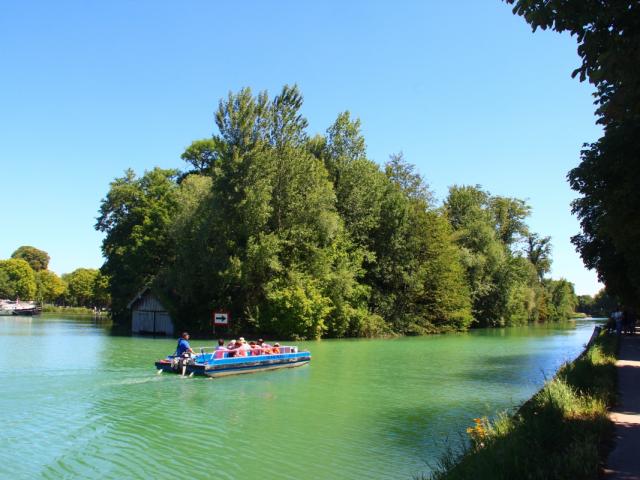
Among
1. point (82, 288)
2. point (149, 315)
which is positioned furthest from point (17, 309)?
point (149, 315)

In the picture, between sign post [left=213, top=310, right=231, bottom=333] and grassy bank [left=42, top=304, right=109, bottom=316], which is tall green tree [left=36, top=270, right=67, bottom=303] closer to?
grassy bank [left=42, top=304, right=109, bottom=316]

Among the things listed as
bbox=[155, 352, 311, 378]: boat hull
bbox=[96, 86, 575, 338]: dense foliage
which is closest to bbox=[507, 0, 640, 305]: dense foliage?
bbox=[155, 352, 311, 378]: boat hull

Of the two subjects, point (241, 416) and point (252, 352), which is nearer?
point (241, 416)

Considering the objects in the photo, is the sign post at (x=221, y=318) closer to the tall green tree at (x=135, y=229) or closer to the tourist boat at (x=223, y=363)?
the tall green tree at (x=135, y=229)

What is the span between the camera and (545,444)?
24.4 ft

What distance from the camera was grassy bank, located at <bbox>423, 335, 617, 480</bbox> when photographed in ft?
20.2

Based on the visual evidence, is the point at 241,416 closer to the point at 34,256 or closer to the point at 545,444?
A: the point at 545,444

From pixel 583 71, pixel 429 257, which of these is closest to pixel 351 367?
pixel 583 71

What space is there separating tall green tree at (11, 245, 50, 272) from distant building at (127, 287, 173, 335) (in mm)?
103110

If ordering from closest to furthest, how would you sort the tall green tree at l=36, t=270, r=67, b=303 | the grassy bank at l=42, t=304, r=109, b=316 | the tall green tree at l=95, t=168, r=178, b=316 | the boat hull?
the boat hull
the tall green tree at l=95, t=168, r=178, b=316
the grassy bank at l=42, t=304, r=109, b=316
the tall green tree at l=36, t=270, r=67, b=303

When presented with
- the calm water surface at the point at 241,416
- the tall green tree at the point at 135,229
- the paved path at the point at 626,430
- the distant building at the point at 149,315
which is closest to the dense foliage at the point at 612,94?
the paved path at the point at 626,430

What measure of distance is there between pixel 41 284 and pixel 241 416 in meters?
128

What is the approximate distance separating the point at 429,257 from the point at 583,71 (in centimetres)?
5236

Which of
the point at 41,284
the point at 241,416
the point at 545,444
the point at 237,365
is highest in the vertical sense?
the point at 41,284
